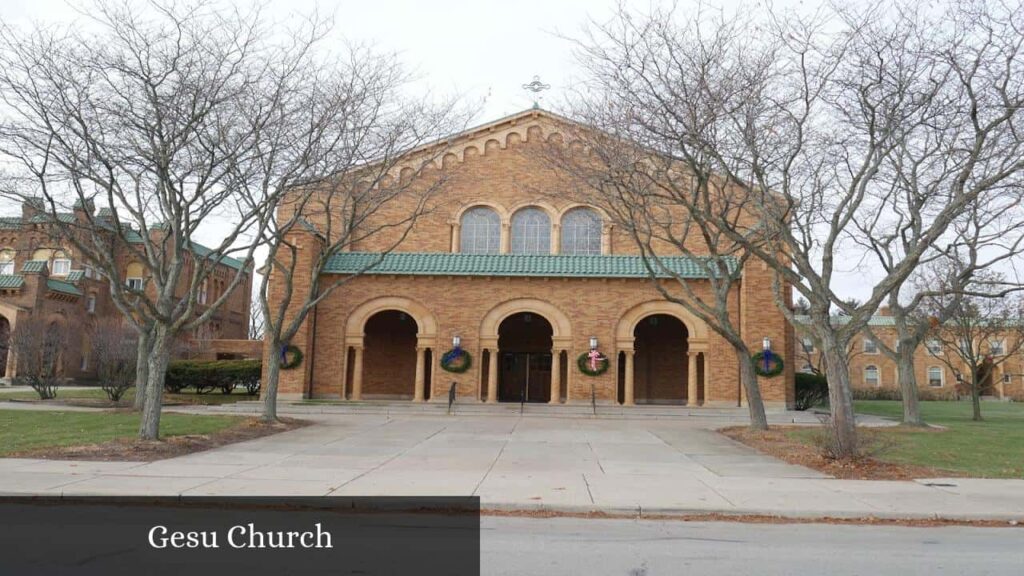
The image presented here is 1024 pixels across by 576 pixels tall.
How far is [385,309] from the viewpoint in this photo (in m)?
29.0

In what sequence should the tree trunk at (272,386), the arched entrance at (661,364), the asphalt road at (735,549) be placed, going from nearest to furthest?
the asphalt road at (735,549) < the tree trunk at (272,386) < the arched entrance at (661,364)

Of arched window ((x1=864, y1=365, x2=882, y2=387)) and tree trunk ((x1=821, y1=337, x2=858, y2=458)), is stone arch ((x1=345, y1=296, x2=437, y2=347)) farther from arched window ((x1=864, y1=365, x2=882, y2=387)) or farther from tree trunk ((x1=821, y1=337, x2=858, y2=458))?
arched window ((x1=864, y1=365, x2=882, y2=387))

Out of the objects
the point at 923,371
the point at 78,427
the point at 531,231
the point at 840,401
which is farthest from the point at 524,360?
the point at 923,371

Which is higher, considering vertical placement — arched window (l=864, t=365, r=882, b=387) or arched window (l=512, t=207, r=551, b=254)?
arched window (l=512, t=207, r=551, b=254)

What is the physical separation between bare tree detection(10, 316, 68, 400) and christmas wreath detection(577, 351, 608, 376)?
19.6 m

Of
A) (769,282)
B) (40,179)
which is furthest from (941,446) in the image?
(40,179)

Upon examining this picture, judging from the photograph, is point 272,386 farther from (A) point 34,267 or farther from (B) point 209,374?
(A) point 34,267

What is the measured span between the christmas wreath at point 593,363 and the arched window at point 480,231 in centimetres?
635

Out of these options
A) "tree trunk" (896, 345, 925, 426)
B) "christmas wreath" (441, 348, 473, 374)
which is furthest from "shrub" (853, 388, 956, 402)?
"christmas wreath" (441, 348, 473, 374)

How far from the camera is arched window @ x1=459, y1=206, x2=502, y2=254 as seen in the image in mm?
31688

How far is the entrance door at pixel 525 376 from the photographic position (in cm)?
3130

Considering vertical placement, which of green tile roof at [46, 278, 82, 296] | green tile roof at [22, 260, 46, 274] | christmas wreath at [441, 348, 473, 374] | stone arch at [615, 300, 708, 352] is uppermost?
green tile roof at [22, 260, 46, 274]

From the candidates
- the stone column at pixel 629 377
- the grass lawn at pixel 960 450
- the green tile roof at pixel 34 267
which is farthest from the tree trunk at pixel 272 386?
the green tile roof at pixel 34 267

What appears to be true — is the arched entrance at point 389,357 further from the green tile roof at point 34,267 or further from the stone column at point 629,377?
the green tile roof at point 34,267
